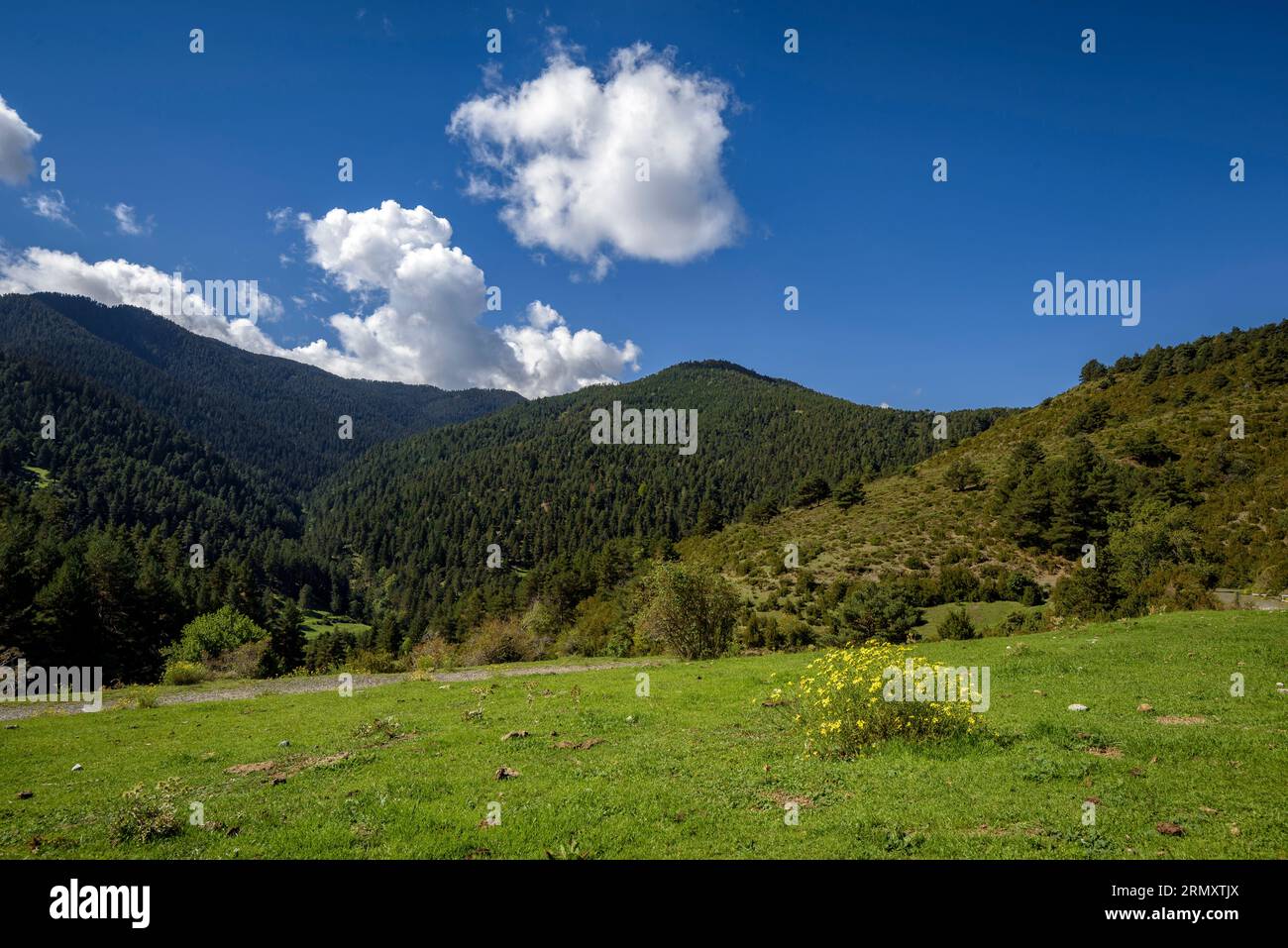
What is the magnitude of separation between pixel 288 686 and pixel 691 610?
2102 centimetres

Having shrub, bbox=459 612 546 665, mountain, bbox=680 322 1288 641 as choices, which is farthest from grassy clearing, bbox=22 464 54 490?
mountain, bbox=680 322 1288 641

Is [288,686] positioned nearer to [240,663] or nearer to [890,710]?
[240,663]

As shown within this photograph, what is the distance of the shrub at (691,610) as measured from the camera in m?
31.4

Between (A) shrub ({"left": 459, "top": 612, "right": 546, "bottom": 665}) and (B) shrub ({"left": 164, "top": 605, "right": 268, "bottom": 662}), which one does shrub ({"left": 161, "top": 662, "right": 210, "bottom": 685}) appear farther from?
(B) shrub ({"left": 164, "top": 605, "right": 268, "bottom": 662})

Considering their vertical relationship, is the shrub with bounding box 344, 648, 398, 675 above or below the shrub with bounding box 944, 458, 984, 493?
below

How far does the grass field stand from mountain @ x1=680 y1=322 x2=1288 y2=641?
728 inches

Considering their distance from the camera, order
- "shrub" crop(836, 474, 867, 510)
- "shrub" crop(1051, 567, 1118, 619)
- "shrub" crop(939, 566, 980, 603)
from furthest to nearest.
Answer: "shrub" crop(836, 474, 867, 510)
"shrub" crop(939, 566, 980, 603)
"shrub" crop(1051, 567, 1118, 619)

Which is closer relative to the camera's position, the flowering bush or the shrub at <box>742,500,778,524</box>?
the flowering bush

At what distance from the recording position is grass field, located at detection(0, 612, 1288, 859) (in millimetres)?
7047

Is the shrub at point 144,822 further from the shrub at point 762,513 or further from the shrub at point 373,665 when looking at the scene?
the shrub at point 762,513

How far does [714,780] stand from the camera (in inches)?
383

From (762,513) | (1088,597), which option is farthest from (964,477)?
(1088,597)

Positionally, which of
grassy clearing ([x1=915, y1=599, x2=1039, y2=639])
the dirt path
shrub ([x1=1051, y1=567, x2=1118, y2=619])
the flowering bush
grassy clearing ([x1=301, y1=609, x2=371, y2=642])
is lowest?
grassy clearing ([x1=301, y1=609, x2=371, y2=642])

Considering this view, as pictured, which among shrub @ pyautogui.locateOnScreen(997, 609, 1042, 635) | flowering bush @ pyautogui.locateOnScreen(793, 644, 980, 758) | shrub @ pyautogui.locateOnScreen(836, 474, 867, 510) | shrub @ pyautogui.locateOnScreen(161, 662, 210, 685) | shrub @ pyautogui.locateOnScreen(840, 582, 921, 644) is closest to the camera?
flowering bush @ pyautogui.locateOnScreen(793, 644, 980, 758)
